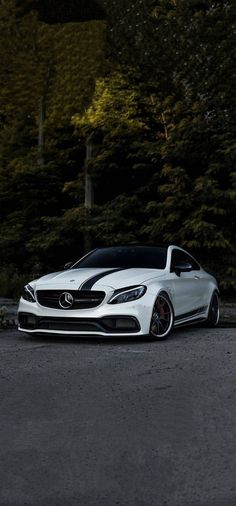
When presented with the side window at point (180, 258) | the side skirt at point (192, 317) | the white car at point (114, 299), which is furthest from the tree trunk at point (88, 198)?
the white car at point (114, 299)

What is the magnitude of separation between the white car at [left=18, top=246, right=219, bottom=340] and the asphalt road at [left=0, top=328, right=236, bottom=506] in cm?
51

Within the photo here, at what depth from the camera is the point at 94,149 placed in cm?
2433

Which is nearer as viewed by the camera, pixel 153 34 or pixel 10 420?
pixel 10 420

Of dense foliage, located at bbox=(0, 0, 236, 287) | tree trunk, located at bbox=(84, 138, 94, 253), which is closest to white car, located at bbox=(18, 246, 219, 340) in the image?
dense foliage, located at bbox=(0, 0, 236, 287)

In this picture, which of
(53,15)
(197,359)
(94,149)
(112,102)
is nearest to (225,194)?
(112,102)

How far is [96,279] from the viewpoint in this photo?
939 centimetres

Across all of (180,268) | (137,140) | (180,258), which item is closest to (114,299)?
(180,268)

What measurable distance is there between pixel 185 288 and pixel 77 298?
6.52 feet

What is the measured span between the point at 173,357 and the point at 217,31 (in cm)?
1578

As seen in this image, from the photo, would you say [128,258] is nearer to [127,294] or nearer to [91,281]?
[91,281]

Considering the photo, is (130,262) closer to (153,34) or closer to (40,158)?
(153,34)

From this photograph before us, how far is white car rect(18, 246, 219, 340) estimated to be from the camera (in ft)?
29.9

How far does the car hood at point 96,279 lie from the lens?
9266 mm

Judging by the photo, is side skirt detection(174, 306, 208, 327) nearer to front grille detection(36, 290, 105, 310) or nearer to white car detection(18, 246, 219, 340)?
white car detection(18, 246, 219, 340)
